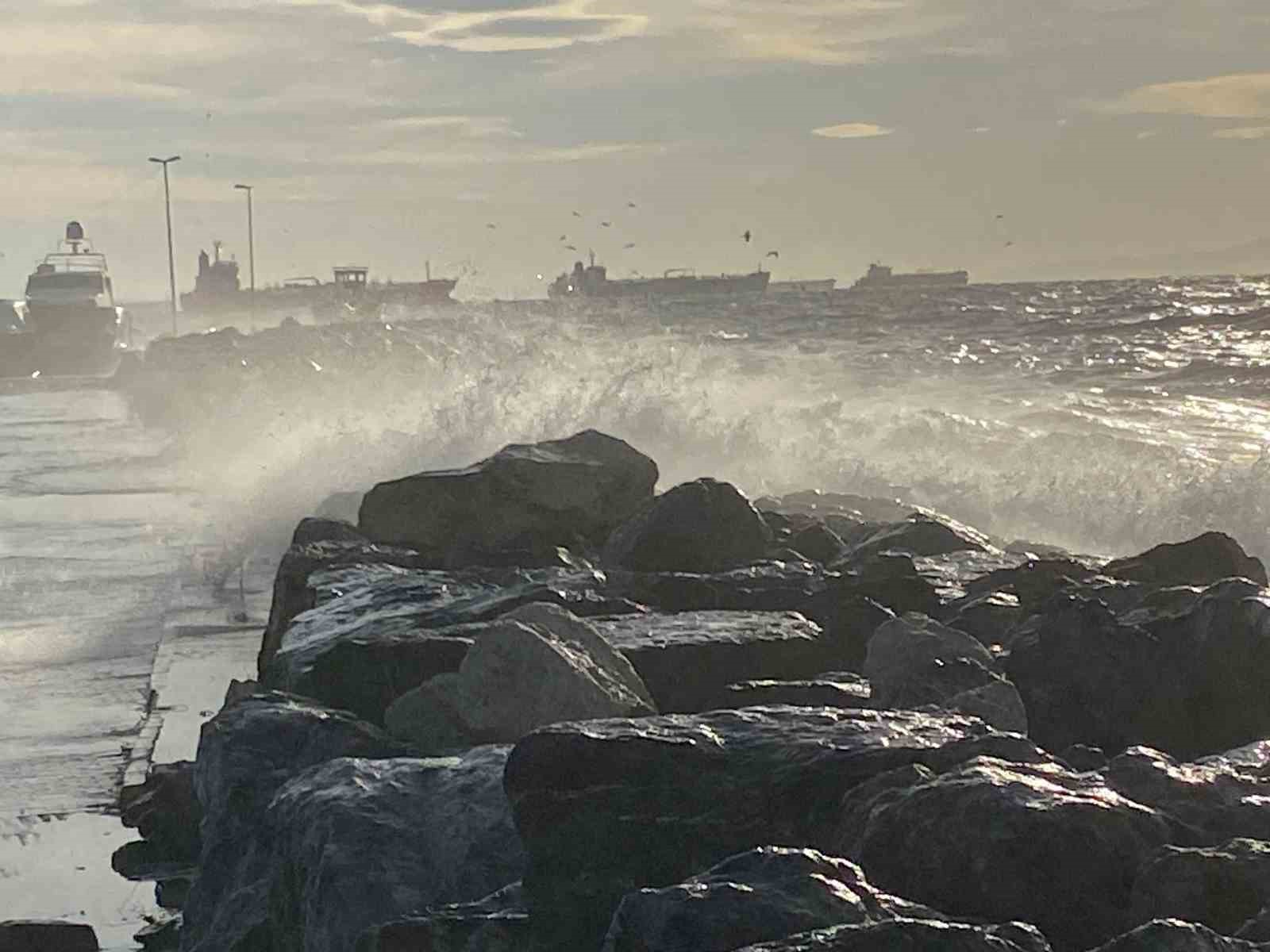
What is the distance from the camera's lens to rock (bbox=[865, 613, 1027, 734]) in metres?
5.60

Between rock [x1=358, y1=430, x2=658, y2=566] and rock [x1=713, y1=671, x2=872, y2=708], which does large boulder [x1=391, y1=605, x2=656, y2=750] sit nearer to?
rock [x1=713, y1=671, x2=872, y2=708]

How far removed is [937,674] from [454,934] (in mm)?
2253

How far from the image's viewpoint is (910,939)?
3311mm

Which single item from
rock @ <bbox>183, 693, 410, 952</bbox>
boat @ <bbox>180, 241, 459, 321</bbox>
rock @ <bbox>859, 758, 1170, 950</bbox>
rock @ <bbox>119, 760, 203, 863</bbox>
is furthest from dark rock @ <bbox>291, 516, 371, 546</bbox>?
boat @ <bbox>180, 241, 459, 321</bbox>

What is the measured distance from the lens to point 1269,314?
45.7m

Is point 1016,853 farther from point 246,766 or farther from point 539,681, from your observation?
point 246,766

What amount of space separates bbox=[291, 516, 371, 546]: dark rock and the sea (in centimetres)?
108

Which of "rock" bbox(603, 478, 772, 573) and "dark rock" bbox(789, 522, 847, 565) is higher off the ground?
"rock" bbox(603, 478, 772, 573)

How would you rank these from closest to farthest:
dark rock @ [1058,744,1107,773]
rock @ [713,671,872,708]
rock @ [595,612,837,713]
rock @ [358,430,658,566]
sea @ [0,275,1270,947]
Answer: dark rock @ [1058,744,1107,773]
rock @ [713,671,872,708]
rock @ [595,612,837,713]
sea @ [0,275,1270,947]
rock @ [358,430,658,566]

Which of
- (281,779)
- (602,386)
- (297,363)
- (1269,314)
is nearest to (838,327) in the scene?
(1269,314)

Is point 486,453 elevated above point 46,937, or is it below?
below

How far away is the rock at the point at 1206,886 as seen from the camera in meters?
3.81

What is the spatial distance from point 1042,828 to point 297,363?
35532 mm

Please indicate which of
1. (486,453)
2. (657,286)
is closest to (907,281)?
(657,286)
